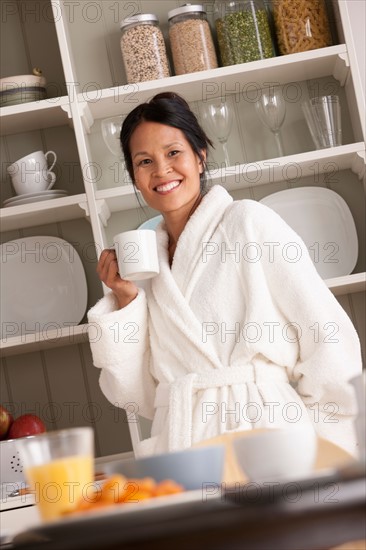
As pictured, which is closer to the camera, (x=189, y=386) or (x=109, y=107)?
(x=189, y=386)

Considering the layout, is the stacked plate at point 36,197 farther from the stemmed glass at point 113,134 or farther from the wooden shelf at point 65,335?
the wooden shelf at point 65,335

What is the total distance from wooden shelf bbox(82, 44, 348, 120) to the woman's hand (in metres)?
0.76

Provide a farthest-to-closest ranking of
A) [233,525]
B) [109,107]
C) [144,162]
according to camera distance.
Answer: [109,107] → [144,162] → [233,525]

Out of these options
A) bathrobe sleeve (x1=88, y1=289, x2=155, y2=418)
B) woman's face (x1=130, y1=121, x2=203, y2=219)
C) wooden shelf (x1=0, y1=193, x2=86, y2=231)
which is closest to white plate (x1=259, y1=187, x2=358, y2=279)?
wooden shelf (x1=0, y1=193, x2=86, y2=231)

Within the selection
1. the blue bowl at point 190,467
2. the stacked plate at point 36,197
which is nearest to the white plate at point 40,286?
the stacked plate at point 36,197

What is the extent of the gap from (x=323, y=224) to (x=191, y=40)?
69cm

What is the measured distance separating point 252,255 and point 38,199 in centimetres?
91

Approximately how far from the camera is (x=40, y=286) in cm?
282

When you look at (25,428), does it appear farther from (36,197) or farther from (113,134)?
(113,134)

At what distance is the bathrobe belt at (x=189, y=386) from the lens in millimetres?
1871

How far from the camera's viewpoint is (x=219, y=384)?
189 centimetres

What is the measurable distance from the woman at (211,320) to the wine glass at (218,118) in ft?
1.47

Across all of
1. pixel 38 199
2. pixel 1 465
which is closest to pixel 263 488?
pixel 1 465

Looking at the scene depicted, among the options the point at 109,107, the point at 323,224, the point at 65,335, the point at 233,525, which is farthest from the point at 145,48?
the point at 233,525
